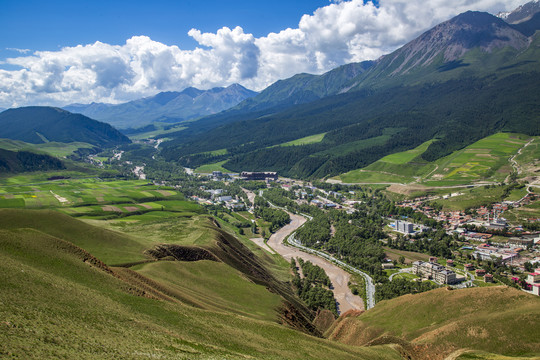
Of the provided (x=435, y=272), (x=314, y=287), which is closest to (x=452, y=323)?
(x=314, y=287)

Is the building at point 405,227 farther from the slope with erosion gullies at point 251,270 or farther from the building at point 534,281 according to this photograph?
the slope with erosion gullies at point 251,270

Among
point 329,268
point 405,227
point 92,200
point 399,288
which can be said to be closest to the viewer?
point 399,288

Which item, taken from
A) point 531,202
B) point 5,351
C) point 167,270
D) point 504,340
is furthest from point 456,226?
point 5,351

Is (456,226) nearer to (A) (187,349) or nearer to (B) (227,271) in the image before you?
(B) (227,271)

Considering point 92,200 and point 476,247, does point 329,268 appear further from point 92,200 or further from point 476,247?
point 92,200

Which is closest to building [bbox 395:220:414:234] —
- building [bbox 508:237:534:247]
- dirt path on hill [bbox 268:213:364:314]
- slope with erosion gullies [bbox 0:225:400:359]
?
building [bbox 508:237:534:247]

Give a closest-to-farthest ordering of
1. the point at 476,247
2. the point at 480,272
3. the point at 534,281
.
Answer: the point at 534,281
the point at 480,272
the point at 476,247

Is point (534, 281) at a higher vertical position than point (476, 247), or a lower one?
lower
